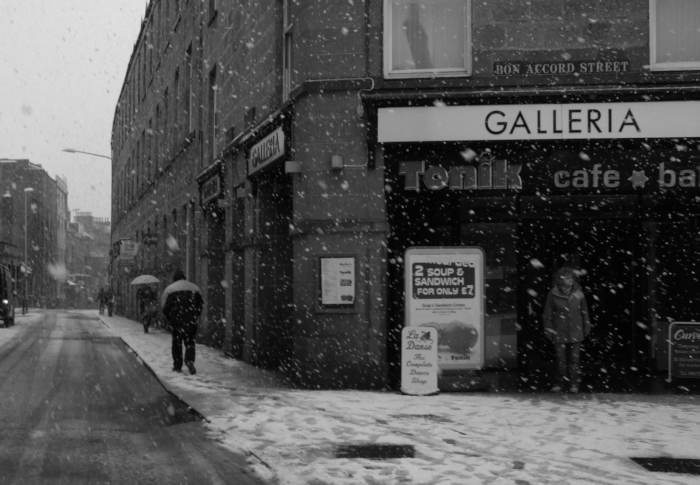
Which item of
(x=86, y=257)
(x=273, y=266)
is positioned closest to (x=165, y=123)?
(x=273, y=266)

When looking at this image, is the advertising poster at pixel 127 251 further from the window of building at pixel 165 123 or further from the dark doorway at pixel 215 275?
the dark doorway at pixel 215 275

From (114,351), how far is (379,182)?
10.6 m

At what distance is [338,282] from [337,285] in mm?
46

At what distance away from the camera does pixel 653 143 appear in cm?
1220

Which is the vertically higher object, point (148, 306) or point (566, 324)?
point (566, 324)

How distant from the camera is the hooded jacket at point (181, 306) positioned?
1466cm

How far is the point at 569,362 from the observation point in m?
12.2

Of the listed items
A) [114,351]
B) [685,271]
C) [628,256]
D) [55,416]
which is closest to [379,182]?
[628,256]

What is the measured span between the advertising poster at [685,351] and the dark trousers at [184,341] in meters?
7.64

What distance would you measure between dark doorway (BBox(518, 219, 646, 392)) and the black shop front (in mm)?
15

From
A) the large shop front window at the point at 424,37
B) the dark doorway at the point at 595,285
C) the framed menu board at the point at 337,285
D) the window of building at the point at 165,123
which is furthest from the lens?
the window of building at the point at 165,123

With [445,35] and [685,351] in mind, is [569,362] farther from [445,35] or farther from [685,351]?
[445,35]

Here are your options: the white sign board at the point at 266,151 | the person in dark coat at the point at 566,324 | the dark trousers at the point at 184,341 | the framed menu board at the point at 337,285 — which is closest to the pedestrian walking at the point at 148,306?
the white sign board at the point at 266,151

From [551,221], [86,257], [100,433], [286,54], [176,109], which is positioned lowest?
[100,433]
